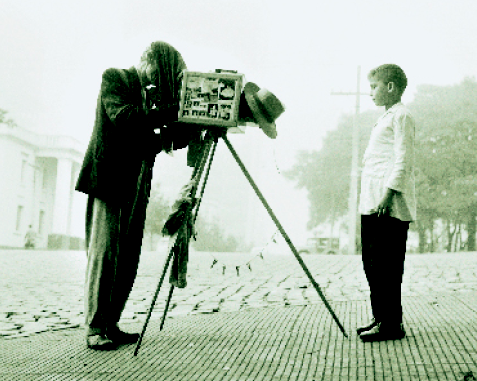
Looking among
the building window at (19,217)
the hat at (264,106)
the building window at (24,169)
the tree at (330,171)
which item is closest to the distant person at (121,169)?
the hat at (264,106)

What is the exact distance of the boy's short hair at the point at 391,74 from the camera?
13.2ft

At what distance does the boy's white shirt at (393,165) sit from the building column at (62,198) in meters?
32.8

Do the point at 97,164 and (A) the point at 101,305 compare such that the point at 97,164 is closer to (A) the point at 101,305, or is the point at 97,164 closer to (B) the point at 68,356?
(A) the point at 101,305

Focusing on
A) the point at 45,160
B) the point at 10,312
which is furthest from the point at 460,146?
the point at 45,160

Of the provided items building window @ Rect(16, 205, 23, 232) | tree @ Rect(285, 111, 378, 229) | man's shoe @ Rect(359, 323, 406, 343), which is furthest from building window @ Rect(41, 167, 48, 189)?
man's shoe @ Rect(359, 323, 406, 343)

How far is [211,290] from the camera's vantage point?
789 centimetres

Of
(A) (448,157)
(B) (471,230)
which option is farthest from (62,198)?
(B) (471,230)

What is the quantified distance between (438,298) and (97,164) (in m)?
3.82

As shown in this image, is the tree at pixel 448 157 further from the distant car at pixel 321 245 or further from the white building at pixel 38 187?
the white building at pixel 38 187

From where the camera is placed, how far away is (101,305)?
13.2ft

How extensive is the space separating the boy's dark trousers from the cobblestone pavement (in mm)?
809

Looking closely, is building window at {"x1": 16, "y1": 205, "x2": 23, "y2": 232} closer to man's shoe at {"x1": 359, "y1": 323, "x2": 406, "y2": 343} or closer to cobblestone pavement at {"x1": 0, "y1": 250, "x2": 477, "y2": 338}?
cobblestone pavement at {"x1": 0, "y1": 250, "x2": 477, "y2": 338}

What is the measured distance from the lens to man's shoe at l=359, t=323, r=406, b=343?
391 cm

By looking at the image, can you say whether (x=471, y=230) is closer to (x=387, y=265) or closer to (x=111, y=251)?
(x=387, y=265)
